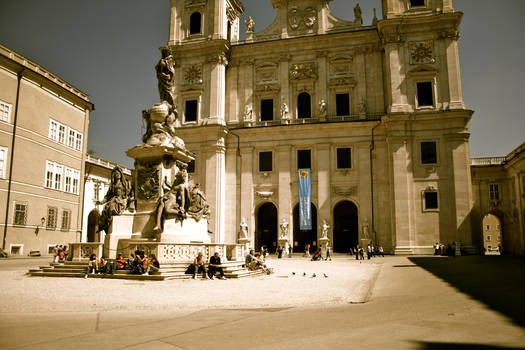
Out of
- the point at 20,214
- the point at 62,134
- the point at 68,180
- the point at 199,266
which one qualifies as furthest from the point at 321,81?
the point at 199,266

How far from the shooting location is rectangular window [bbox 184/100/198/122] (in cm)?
4303

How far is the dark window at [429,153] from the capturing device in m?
36.9

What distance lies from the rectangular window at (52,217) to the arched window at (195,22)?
74.3ft

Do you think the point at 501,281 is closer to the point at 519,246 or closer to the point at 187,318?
the point at 187,318

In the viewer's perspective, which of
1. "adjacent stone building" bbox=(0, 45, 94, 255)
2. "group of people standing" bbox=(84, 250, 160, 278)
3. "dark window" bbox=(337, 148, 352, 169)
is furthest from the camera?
"dark window" bbox=(337, 148, 352, 169)

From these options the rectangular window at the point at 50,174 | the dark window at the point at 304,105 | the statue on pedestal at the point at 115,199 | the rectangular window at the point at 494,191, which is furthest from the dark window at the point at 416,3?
the rectangular window at the point at 50,174

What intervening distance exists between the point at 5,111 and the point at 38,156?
454 centimetres

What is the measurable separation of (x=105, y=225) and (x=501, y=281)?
563 inches

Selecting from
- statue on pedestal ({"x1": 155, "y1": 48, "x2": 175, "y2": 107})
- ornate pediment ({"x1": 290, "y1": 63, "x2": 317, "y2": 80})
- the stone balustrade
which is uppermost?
ornate pediment ({"x1": 290, "y1": 63, "x2": 317, "y2": 80})

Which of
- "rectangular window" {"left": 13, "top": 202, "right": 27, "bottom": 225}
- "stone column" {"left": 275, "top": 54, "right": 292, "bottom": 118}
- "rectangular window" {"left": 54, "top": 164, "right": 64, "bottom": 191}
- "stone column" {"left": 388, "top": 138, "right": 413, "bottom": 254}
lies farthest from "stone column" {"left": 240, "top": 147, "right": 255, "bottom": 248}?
"rectangular window" {"left": 13, "top": 202, "right": 27, "bottom": 225}

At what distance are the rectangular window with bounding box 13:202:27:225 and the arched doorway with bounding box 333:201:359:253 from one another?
26.4m

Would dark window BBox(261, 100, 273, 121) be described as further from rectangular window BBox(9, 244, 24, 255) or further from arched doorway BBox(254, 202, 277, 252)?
rectangular window BBox(9, 244, 24, 255)

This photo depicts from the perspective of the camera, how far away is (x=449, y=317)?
780cm

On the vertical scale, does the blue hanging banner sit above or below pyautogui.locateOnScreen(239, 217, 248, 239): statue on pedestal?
above
